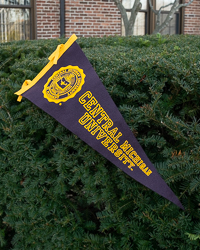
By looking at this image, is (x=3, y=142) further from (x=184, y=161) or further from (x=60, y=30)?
(x=60, y=30)

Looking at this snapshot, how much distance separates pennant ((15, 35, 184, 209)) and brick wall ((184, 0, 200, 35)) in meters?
9.54

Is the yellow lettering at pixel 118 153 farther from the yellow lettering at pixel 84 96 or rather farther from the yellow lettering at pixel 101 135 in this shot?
the yellow lettering at pixel 84 96

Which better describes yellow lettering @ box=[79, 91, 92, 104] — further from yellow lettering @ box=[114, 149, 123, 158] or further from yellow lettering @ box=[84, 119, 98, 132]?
yellow lettering @ box=[114, 149, 123, 158]

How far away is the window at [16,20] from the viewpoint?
805cm

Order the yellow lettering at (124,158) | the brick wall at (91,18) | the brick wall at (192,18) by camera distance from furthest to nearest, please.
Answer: the brick wall at (192,18), the brick wall at (91,18), the yellow lettering at (124,158)

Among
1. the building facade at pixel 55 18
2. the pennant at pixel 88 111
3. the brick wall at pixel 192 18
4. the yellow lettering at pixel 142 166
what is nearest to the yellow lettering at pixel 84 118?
the pennant at pixel 88 111

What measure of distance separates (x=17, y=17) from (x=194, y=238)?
805cm

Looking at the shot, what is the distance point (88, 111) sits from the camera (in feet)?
5.86

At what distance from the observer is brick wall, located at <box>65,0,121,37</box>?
8.45 m

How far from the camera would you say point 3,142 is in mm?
2100

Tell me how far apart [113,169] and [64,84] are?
58 centimetres

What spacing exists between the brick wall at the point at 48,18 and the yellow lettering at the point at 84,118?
7.09 m

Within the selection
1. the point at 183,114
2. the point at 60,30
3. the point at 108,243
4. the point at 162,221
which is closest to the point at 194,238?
the point at 162,221

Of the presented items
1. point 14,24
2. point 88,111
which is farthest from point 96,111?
point 14,24
